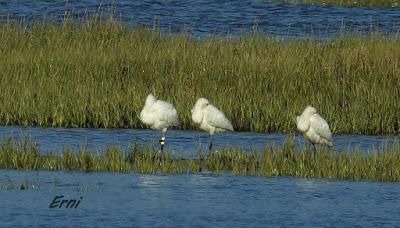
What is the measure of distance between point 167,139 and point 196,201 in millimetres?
4568

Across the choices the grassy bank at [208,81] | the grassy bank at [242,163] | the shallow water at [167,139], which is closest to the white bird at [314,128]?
the shallow water at [167,139]

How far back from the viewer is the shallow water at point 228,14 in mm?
33844

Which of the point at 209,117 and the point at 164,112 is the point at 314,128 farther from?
the point at 164,112

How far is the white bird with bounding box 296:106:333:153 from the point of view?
15828 millimetres

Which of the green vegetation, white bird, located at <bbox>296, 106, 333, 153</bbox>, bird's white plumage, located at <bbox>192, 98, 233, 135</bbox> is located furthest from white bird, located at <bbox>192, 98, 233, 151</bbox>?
the green vegetation

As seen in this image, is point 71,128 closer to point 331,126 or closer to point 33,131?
point 33,131

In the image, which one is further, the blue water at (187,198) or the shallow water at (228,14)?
the shallow water at (228,14)

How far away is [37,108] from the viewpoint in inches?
725

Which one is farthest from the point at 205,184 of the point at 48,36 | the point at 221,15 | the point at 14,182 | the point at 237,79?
the point at 221,15

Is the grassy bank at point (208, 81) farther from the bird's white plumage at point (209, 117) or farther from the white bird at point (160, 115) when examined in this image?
the white bird at point (160, 115)

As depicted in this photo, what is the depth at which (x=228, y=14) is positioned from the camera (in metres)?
38.4

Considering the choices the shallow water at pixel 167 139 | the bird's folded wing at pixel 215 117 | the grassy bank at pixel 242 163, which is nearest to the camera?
the grassy bank at pixel 242 163

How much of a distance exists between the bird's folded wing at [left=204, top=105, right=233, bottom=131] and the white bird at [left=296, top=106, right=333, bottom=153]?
1015 millimetres

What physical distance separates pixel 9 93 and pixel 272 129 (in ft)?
12.5
